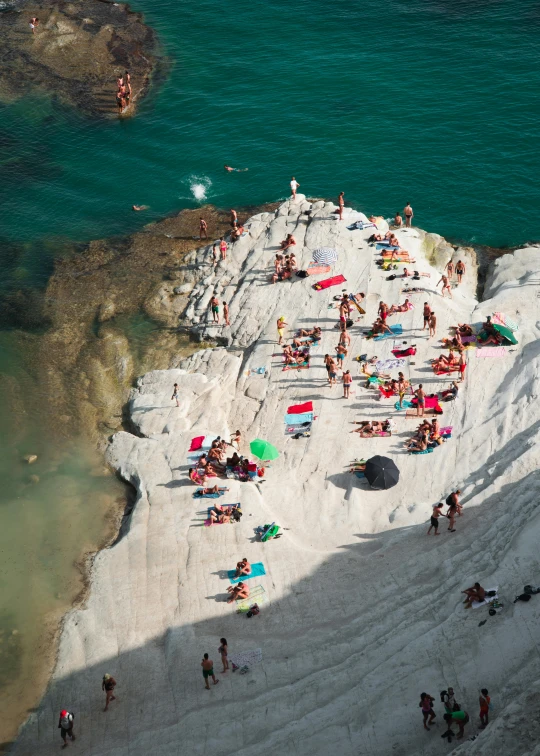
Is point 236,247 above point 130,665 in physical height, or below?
above

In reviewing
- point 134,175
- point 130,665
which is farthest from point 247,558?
point 134,175

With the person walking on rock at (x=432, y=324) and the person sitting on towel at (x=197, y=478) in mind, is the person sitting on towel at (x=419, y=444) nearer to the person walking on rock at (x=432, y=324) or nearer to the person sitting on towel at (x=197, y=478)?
the person walking on rock at (x=432, y=324)

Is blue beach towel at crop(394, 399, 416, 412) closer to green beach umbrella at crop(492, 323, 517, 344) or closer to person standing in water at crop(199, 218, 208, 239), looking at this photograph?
green beach umbrella at crop(492, 323, 517, 344)

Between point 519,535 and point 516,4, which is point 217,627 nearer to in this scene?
point 519,535

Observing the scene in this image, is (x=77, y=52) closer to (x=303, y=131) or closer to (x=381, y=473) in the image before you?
(x=303, y=131)

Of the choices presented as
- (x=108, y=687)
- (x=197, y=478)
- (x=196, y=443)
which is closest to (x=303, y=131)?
(x=196, y=443)

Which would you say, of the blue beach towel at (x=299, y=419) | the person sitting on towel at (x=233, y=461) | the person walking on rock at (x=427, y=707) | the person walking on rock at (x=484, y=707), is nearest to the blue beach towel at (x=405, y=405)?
the blue beach towel at (x=299, y=419)
